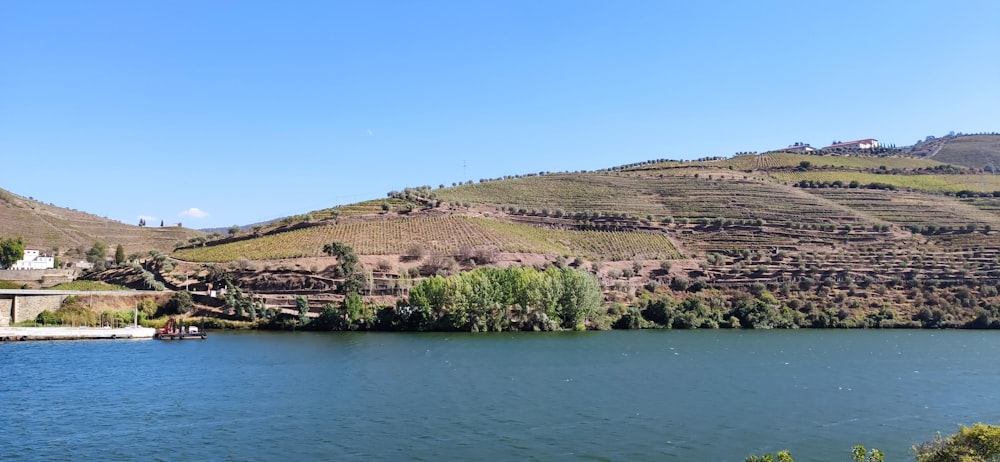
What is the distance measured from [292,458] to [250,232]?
88839 millimetres

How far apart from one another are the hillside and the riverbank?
61.0 metres

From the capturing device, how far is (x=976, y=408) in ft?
133

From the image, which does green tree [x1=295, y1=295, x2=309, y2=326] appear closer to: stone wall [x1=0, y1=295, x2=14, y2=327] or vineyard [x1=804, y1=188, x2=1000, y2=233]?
stone wall [x1=0, y1=295, x2=14, y2=327]

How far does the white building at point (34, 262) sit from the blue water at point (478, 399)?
5030 centimetres

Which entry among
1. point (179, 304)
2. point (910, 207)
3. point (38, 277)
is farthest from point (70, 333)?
point (910, 207)

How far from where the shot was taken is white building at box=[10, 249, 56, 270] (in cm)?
10644

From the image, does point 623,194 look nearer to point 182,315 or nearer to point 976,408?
point 182,315

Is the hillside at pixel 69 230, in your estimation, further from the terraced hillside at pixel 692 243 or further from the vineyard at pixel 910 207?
the vineyard at pixel 910 207

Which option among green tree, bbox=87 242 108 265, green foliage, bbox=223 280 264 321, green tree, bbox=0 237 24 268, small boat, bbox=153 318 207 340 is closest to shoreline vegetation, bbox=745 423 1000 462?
small boat, bbox=153 318 207 340

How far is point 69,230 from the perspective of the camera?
14338 centimetres

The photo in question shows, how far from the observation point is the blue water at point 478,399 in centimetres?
3178

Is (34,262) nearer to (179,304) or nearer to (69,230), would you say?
(69,230)

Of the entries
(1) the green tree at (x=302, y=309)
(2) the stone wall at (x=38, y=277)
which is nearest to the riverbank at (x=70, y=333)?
(1) the green tree at (x=302, y=309)

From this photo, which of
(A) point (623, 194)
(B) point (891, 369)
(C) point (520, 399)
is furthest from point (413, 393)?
(A) point (623, 194)
